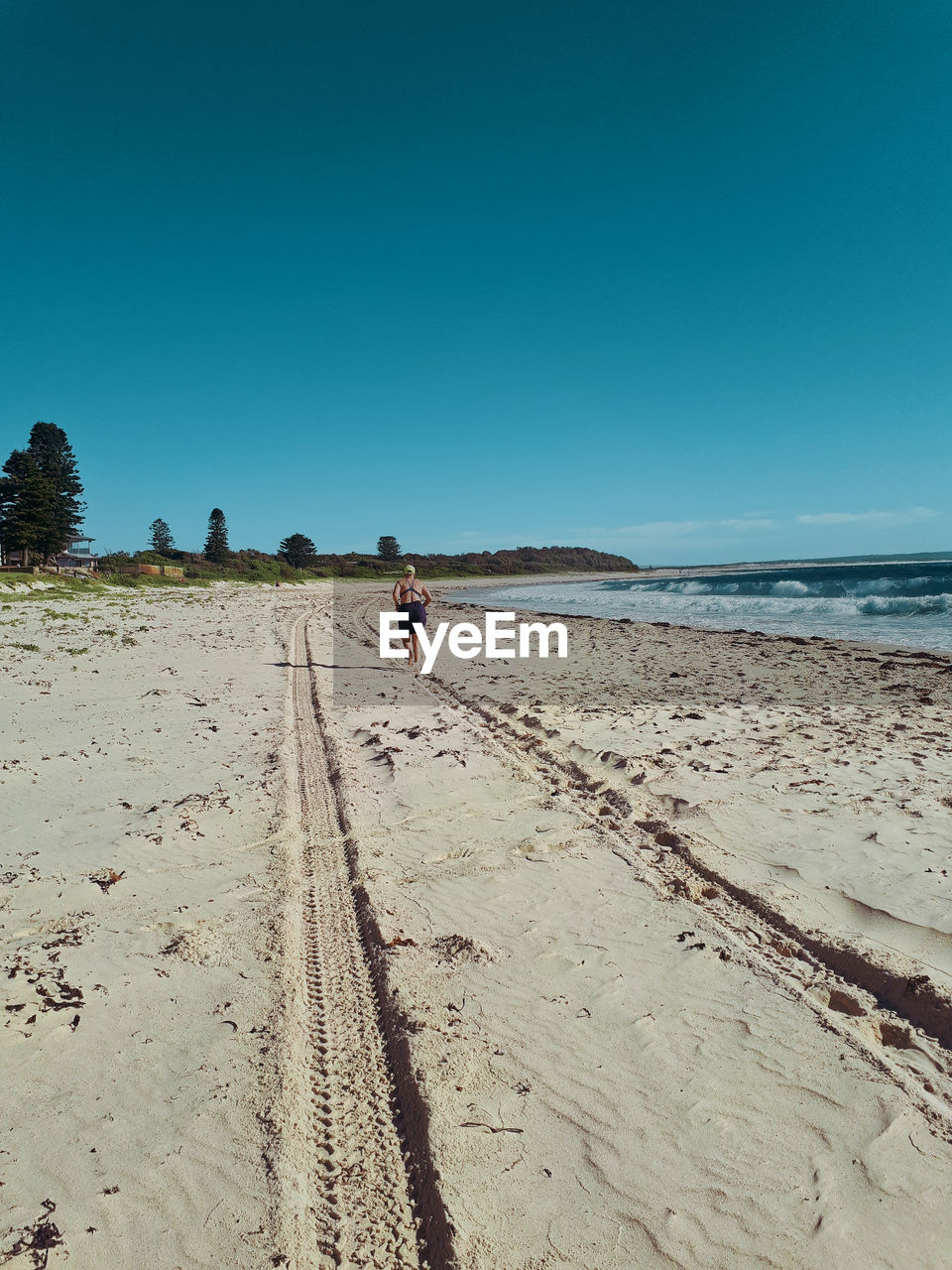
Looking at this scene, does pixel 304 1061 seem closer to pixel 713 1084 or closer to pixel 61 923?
pixel 713 1084

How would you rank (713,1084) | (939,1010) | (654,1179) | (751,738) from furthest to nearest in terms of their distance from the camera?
1. (751,738)
2. (939,1010)
3. (713,1084)
4. (654,1179)

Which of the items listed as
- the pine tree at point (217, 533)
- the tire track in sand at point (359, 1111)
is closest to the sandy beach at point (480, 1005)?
the tire track in sand at point (359, 1111)

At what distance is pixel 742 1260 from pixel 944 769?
5.69m

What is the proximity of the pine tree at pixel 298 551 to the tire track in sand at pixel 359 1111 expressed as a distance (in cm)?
9441

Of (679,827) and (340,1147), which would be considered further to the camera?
(679,827)

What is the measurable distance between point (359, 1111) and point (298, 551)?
97.6 metres

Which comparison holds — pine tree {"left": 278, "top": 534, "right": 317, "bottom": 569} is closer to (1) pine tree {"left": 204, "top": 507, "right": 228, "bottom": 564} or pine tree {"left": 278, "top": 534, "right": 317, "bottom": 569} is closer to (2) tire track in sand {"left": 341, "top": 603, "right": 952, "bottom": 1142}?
(1) pine tree {"left": 204, "top": 507, "right": 228, "bottom": 564}

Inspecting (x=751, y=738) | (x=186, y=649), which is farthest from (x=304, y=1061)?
(x=186, y=649)

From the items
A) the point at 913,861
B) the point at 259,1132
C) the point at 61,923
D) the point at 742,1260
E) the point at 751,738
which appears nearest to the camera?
the point at 742,1260

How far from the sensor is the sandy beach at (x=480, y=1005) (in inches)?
84.7

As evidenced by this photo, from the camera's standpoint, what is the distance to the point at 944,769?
20.9 ft

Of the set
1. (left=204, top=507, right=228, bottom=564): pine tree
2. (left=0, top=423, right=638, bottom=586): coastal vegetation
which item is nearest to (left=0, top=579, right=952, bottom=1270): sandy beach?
(left=0, top=423, right=638, bottom=586): coastal vegetation

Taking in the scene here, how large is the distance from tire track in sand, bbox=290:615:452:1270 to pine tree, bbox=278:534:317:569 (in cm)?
9441

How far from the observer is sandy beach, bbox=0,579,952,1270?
215 cm
